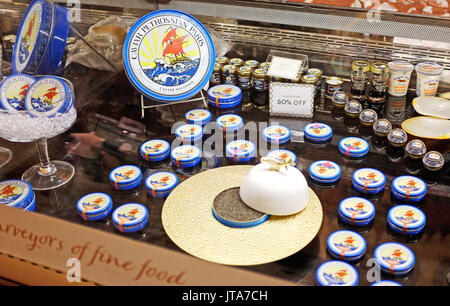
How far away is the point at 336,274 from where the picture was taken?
131 centimetres

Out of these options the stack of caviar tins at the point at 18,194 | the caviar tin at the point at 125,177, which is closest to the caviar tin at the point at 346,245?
the caviar tin at the point at 125,177

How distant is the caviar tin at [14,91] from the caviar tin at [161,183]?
56 centimetres

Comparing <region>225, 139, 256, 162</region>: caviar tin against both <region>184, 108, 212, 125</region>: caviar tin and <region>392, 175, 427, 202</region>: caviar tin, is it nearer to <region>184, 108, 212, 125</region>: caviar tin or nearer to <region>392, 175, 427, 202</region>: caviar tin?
<region>184, 108, 212, 125</region>: caviar tin

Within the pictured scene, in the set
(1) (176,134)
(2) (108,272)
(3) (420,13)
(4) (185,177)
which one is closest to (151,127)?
(1) (176,134)

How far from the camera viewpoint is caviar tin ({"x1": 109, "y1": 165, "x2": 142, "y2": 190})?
5.74 ft

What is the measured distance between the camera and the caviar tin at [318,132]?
198cm

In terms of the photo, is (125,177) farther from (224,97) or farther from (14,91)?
(224,97)

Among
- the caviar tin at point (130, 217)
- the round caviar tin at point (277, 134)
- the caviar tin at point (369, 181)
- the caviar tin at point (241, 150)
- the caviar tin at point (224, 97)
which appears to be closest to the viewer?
the caviar tin at point (130, 217)

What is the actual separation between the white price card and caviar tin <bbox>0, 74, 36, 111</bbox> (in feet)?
3.37

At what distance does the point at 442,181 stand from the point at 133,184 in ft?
3.70

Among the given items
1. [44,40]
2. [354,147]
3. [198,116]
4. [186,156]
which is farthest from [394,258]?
[44,40]

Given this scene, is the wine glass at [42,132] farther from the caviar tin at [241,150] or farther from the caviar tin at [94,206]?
the caviar tin at [241,150]

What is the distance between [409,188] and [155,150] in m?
0.98
